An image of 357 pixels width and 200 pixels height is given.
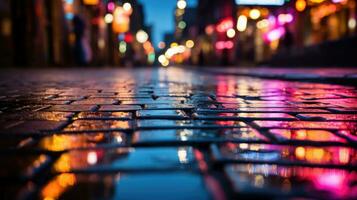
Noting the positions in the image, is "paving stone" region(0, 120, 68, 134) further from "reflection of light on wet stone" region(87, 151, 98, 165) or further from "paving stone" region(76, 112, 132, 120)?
"reflection of light on wet stone" region(87, 151, 98, 165)

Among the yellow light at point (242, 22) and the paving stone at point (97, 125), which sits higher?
the yellow light at point (242, 22)

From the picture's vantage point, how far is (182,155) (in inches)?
67.7

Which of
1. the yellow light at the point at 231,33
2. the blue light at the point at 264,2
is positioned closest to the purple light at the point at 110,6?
the yellow light at the point at 231,33

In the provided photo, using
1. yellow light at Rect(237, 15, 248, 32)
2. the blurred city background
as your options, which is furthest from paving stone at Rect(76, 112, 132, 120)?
yellow light at Rect(237, 15, 248, 32)

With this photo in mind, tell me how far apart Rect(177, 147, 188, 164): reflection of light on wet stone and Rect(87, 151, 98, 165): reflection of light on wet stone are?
0.95 ft

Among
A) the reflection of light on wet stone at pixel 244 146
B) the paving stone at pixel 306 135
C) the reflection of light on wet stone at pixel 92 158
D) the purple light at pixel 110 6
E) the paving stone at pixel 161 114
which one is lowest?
the paving stone at pixel 306 135

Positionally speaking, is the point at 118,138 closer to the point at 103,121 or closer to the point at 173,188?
the point at 103,121

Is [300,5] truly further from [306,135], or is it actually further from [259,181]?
[259,181]

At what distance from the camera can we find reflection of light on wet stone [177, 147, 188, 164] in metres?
1.64

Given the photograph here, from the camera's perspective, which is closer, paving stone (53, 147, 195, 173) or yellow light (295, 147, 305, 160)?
A: paving stone (53, 147, 195, 173)

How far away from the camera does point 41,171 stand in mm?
1471

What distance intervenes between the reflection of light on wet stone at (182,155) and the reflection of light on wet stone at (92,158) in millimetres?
290

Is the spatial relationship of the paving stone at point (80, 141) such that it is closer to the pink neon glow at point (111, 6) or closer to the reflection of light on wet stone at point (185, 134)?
the reflection of light on wet stone at point (185, 134)

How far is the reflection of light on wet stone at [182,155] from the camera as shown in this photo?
1639 mm
